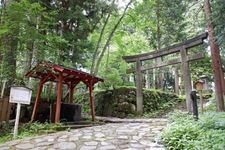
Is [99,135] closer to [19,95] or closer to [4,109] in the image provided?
[19,95]

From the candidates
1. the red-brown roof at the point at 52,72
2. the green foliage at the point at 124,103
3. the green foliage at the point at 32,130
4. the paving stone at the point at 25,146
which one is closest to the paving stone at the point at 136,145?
the paving stone at the point at 25,146

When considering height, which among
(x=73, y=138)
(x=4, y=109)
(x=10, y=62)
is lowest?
(x=73, y=138)

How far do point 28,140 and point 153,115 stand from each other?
7.18 metres

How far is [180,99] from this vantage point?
1474 centimetres

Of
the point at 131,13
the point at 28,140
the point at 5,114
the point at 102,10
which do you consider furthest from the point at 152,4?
the point at 28,140

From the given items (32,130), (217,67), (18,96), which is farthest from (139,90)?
(18,96)

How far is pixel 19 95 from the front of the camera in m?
7.12

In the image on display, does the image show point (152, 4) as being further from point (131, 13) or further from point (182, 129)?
point (182, 129)

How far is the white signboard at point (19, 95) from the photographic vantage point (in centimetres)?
697

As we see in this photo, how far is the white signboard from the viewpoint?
6.97 m

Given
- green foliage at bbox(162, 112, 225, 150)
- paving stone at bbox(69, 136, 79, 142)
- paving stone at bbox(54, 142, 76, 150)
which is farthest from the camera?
paving stone at bbox(69, 136, 79, 142)

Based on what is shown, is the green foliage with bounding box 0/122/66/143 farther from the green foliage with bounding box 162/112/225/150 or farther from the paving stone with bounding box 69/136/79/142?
the green foliage with bounding box 162/112/225/150

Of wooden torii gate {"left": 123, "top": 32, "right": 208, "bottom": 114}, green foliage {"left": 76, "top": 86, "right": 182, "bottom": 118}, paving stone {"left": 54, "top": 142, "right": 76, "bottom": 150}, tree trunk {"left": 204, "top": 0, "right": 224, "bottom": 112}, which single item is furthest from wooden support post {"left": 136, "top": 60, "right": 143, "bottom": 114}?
paving stone {"left": 54, "top": 142, "right": 76, "bottom": 150}

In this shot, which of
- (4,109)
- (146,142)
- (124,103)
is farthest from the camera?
(124,103)
